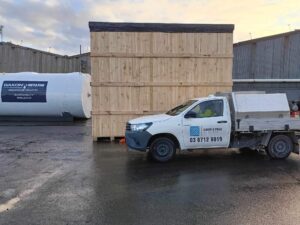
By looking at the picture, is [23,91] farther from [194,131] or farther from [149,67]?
[194,131]

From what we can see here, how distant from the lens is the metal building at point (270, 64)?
1959 cm

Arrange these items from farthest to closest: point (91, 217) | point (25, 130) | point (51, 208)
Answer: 1. point (25, 130)
2. point (51, 208)
3. point (91, 217)

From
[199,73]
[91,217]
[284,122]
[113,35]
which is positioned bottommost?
[91,217]

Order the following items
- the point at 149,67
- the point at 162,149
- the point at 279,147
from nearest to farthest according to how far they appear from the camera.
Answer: the point at 162,149, the point at 279,147, the point at 149,67

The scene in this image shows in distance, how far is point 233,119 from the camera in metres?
10.6

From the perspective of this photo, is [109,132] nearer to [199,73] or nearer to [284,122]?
[199,73]

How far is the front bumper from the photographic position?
399 inches

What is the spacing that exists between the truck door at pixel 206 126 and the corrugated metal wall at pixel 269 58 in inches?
473

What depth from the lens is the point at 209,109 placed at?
34.6 feet

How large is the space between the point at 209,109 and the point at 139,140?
82.6 inches

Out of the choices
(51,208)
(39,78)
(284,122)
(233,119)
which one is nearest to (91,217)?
(51,208)

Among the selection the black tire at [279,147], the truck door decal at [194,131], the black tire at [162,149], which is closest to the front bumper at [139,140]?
the black tire at [162,149]

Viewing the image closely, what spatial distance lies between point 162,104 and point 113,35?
10.3ft

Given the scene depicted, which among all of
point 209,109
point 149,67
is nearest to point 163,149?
point 209,109
